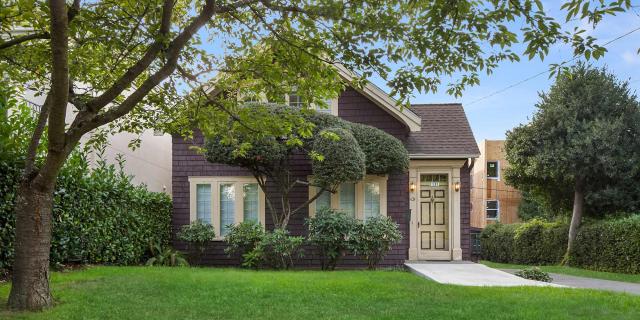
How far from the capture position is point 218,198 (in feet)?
49.2

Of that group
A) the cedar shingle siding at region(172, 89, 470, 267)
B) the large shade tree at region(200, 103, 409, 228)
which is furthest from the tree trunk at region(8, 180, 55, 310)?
the cedar shingle siding at region(172, 89, 470, 267)

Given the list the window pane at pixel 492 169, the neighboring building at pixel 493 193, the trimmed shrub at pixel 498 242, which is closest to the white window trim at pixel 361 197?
the trimmed shrub at pixel 498 242

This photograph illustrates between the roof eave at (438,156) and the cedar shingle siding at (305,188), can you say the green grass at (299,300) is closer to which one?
the cedar shingle siding at (305,188)

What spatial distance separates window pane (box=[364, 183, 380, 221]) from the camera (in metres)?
14.8

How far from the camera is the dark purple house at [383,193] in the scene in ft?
48.5

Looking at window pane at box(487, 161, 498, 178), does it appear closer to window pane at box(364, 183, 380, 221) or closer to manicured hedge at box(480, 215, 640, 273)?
manicured hedge at box(480, 215, 640, 273)

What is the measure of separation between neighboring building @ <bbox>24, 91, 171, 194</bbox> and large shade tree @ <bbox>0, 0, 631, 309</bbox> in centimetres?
1114

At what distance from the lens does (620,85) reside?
19312mm

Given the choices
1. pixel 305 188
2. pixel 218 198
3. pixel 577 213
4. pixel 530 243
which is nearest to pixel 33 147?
pixel 218 198

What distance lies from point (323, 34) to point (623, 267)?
518 inches

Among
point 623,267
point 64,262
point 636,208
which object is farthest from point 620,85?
point 64,262

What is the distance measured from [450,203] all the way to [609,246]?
5.62 meters

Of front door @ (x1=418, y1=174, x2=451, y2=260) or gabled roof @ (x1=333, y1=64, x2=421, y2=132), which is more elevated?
gabled roof @ (x1=333, y1=64, x2=421, y2=132)

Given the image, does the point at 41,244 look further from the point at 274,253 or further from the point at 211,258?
the point at 211,258
